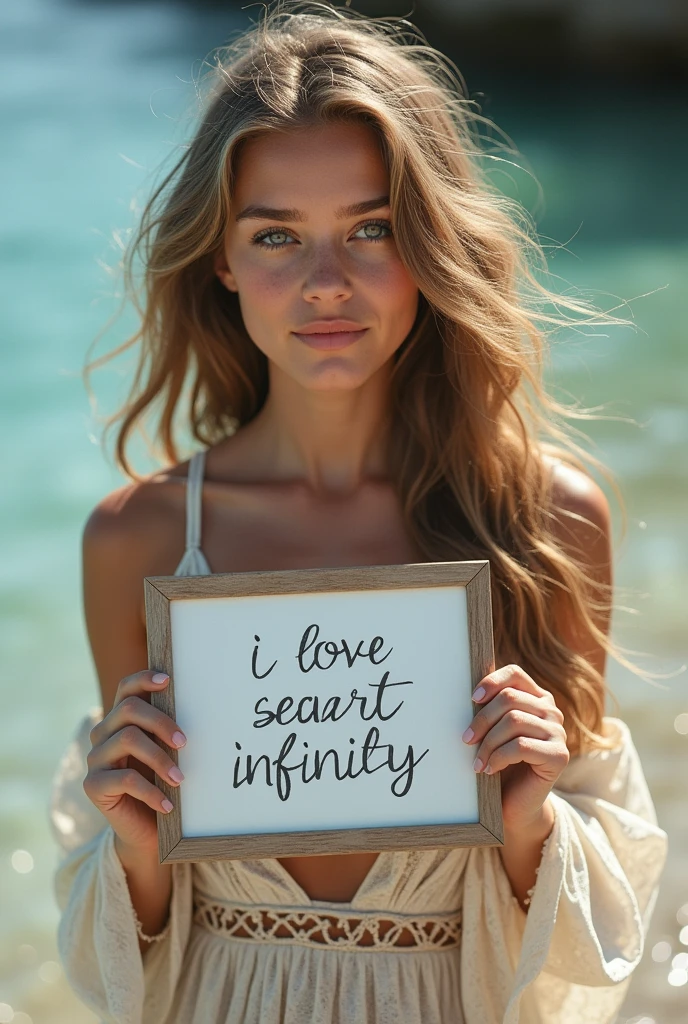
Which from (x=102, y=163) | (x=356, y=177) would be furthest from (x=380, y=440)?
(x=102, y=163)

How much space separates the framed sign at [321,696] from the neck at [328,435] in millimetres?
517

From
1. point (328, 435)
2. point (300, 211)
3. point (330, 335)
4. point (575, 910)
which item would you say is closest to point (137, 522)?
point (328, 435)

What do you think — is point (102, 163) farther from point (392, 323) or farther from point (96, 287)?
point (392, 323)

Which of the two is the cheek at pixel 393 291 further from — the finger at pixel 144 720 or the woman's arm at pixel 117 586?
the finger at pixel 144 720

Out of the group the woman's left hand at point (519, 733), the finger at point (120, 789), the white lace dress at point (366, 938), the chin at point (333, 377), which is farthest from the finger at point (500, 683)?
the chin at point (333, 377)

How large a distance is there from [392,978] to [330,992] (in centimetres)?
9

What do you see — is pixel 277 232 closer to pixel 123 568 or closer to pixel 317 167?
pixel 317 167

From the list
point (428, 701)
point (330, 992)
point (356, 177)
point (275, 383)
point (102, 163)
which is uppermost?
point (102, 163)

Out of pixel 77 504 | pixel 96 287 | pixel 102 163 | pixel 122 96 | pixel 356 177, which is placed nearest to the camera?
pixel 356 177

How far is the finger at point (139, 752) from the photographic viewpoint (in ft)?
4.77

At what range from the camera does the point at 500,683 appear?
1.48 meters

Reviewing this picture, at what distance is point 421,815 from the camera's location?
1.46m

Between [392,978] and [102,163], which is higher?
[102,163]

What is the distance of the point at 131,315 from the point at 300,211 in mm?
4479
